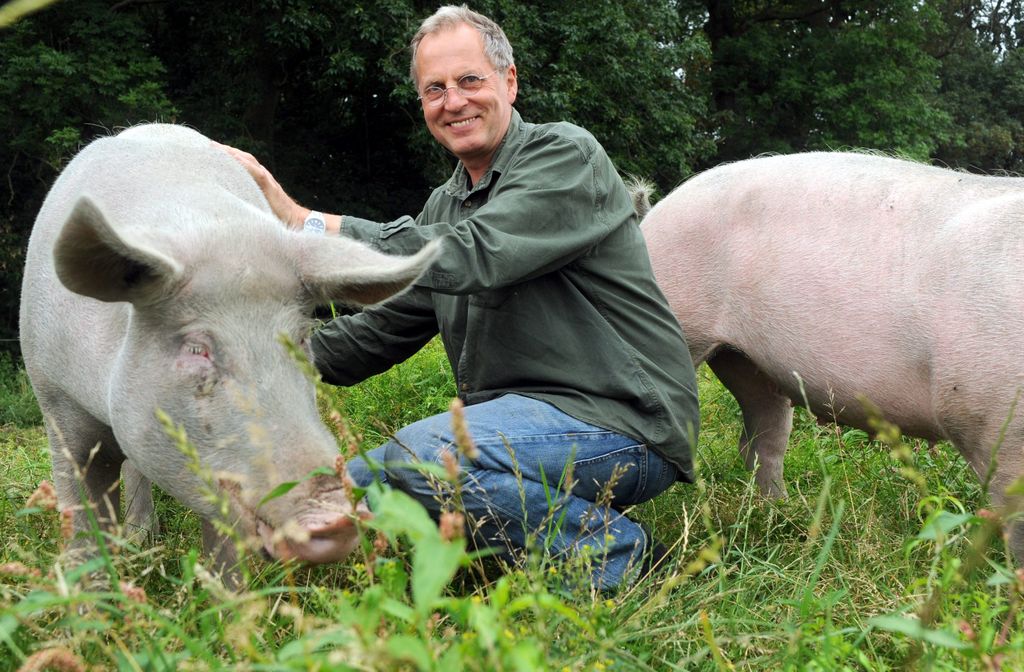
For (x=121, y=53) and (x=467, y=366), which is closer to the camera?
(x=467, y=366)

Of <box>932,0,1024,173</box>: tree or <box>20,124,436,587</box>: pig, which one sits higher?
<box>20,124,436,587</box>: pig

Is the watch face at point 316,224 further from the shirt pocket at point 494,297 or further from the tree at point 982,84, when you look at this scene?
the tree at point 982,84

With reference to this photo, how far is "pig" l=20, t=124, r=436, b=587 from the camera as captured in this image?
2299 millimetres

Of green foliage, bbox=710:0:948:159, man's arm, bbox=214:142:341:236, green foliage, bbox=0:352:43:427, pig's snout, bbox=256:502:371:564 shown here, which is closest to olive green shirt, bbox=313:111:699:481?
man's arm, bbox=214:142:341:236

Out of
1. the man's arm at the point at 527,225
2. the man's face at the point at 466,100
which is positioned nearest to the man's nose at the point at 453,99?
the man's face at the point at 466,100

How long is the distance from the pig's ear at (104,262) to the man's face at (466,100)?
140 cm

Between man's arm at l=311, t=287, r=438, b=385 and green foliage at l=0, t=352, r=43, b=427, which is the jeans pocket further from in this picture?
green foliage at l=0, t=352, r=43, b=427

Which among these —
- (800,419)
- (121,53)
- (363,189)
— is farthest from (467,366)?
(363,189)

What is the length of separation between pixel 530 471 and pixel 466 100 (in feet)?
4.52

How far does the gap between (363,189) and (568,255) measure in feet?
51.2

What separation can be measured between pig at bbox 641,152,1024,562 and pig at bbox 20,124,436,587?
1832 millimetres

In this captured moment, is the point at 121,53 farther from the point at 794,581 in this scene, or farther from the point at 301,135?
the point at 794,581

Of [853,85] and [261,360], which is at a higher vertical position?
[261,360]

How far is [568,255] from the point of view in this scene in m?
3.21
